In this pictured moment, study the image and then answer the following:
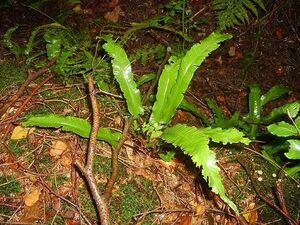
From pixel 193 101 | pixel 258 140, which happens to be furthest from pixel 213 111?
pixel 258 140

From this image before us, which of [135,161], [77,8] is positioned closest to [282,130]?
[135,161]

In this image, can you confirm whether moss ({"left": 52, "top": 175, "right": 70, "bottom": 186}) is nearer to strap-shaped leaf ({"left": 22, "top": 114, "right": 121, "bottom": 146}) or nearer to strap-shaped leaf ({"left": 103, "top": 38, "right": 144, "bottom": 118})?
strap-shaped leaf ({"left": 22, "top": 114, "right": 121, "bottom": 146})

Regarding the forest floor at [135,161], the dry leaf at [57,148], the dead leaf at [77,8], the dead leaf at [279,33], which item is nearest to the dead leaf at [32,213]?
the forest floor at [135,161]

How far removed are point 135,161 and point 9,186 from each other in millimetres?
1023

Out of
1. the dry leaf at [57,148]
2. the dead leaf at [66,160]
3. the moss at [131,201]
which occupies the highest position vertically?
the dry leaf at [57,148]

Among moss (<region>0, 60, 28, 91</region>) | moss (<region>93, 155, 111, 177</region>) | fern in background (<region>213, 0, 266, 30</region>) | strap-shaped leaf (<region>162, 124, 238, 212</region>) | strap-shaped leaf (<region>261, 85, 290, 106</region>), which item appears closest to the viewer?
strap-shaped leaf (<region>162, 124, 238, 212</region>)

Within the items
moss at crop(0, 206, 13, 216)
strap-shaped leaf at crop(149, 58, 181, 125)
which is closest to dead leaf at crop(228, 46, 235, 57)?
strap-shaped leaf at crop(149, 58, 181, 125)

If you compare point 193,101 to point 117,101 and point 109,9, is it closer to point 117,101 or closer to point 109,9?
point 117,101

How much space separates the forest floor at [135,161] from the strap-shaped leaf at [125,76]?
8.5 inches

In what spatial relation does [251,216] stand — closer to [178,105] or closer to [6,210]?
[178,105]

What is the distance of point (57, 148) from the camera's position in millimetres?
2510

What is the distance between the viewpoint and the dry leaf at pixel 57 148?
248cm

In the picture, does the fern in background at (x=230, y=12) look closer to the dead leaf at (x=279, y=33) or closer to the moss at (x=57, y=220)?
the dead leaf at (x=279, y=33)

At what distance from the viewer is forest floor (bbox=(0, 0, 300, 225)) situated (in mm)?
2283
